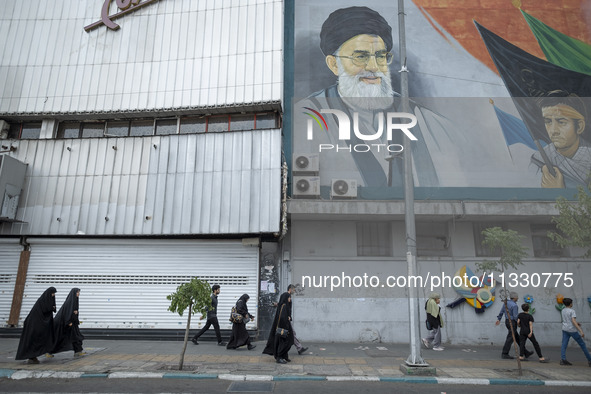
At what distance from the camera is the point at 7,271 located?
42.3 feet

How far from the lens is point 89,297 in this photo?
12.6 meters

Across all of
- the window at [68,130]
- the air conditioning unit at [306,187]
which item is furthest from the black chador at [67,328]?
the window at [68,130]

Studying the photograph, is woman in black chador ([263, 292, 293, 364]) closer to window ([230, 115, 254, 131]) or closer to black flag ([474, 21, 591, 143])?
window ([230, 115, 254, 131])

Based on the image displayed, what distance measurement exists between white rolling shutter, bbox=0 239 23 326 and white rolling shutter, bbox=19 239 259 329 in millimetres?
522

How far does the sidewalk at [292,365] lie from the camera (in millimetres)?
7574

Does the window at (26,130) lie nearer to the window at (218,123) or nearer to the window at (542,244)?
the window at (218,123)

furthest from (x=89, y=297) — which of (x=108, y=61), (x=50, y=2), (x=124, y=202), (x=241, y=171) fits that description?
(x=50, y=2)

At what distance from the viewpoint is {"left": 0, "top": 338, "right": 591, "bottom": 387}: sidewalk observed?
757cm

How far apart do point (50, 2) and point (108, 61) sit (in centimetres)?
386

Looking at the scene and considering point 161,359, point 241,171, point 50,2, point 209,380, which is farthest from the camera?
point 50,2

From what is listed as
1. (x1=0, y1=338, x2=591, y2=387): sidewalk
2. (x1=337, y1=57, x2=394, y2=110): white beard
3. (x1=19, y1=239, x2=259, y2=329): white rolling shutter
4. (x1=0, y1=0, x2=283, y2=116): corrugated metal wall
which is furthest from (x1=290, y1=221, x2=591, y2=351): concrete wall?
(x1=0, y1=0, x2=283, y2=116): corrugated metal wall

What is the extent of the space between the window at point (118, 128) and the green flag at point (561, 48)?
55.4ft

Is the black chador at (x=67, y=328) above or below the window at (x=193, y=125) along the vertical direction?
below

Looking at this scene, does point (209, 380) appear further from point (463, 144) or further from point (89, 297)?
point (463, 144)
